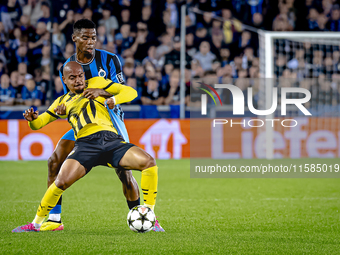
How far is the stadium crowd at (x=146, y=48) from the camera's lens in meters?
11.5

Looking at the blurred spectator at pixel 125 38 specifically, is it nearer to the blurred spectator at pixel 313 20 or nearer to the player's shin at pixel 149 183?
the blurred spectator at pixel 313 20

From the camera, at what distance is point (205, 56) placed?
1246 cm

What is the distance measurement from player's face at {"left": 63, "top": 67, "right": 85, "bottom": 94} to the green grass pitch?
1266 mm

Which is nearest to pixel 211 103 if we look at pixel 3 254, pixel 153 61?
pixel 153 61

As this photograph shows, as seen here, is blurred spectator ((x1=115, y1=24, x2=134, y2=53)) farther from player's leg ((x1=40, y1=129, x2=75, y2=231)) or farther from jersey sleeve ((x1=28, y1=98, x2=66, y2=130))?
jersey sleeve ((x1=28, y1=98, x2=66, y2=130))

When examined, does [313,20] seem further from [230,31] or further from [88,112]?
[88,112]

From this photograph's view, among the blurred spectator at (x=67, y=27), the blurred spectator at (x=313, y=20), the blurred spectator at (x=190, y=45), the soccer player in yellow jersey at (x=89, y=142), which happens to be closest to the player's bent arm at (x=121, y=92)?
the soccer player in yellow jersey at (x=89, y=142)

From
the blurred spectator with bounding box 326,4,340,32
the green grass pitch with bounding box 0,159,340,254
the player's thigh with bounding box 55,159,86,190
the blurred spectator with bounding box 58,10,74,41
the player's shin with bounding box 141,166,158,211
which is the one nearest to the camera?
the green grass pitch with bounding box 0,159,340,254

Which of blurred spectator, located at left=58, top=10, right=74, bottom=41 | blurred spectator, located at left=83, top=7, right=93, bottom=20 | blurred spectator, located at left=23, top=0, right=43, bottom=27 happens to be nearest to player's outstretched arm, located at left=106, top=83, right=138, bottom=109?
blurred spectator, located at left=58, top=10, right=74, bottom=41

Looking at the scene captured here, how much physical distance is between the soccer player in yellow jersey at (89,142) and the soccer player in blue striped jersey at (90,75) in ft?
0.31

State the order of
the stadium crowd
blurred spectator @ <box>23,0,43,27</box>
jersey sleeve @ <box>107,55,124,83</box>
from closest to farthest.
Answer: jersey sleeve @ <box>107,55,124,83</box> → the stadium crowd → blurred spectator @ <box>23,0,43,27</box>

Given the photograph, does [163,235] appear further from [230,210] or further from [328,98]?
[328,98]

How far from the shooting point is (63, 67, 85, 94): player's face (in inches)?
166

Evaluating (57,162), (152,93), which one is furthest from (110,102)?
(152,93)
